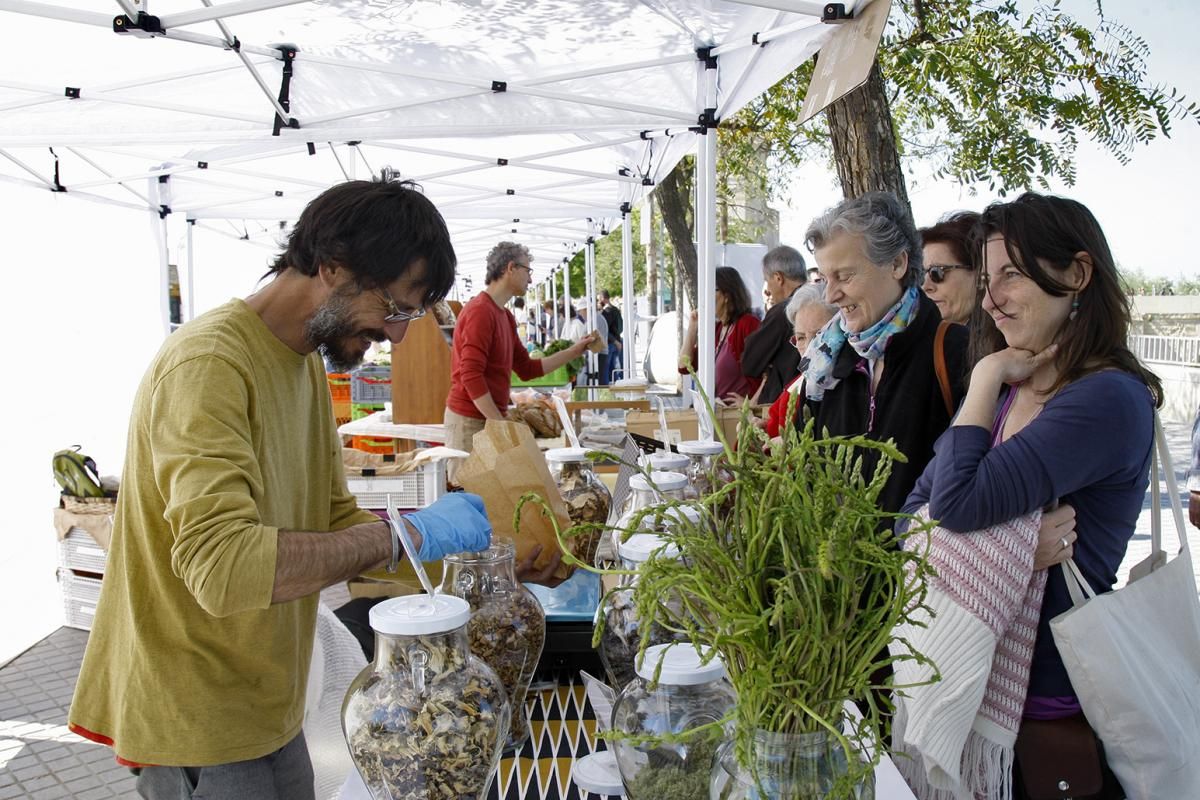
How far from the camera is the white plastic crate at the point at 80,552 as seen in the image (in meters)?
4.84

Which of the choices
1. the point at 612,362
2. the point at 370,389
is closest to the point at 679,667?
the point at 370,389

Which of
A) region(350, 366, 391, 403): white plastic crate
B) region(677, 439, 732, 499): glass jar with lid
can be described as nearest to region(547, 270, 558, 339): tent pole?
region(350, 366, 391, 403): white plastic crate

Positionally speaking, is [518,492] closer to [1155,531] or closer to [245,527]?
[245,527]

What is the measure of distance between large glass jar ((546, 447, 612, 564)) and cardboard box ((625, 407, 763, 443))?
80.9 inches

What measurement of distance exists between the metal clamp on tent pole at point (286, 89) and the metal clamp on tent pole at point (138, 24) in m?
0.94

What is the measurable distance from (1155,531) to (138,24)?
3556 millimetres

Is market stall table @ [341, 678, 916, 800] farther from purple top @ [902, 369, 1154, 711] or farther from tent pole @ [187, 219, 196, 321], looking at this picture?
tent pole @ [187, 219, 196, 321]

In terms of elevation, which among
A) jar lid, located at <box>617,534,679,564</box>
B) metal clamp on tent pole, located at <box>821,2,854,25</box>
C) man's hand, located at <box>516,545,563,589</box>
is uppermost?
metal clamp on tent pole, located at <box>821,2,854,25</box>

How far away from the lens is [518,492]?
6.20 feet

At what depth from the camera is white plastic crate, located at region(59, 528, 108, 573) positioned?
4.84 m

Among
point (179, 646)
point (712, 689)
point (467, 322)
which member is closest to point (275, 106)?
point (467, 322)

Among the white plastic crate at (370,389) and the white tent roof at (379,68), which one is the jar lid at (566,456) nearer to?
the white tent roof at (379,68)

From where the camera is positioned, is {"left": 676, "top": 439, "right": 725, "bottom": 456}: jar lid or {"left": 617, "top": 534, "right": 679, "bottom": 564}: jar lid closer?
{"left": 617, "top": 534, "right": 679, "bottom": 564}: jar lid

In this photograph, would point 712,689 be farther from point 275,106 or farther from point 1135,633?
point 275,106
